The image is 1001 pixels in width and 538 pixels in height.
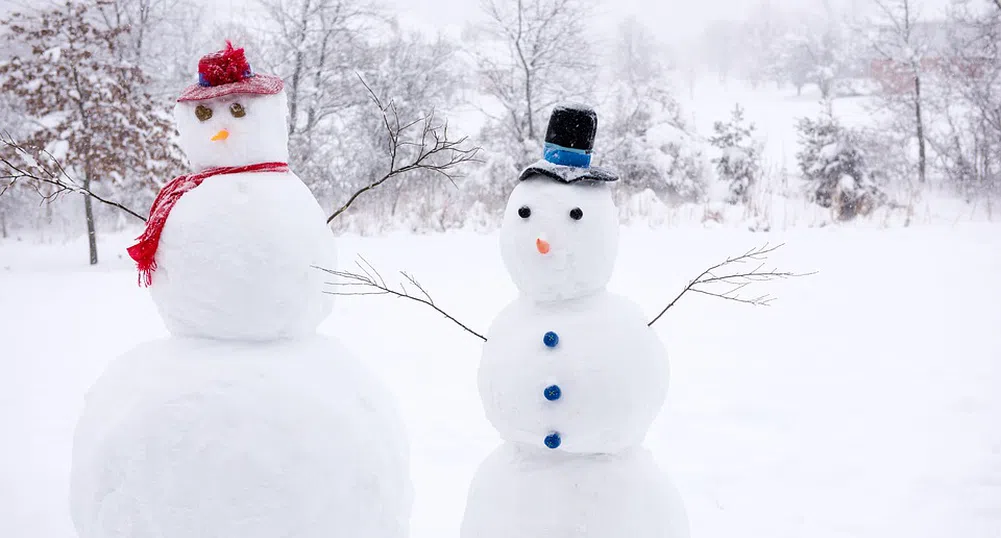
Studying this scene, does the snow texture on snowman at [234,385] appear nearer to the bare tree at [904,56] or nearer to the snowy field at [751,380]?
the snowy field at [751,380]

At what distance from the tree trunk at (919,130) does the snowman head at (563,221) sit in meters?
15.9

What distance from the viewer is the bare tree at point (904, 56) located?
50.9 feet

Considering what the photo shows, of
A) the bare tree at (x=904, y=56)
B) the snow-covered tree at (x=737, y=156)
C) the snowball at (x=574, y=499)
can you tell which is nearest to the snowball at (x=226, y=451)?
the snowball at (x=574, y=499)

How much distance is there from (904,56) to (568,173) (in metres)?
18.4

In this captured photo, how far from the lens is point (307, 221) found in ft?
5.53

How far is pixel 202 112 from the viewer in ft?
5.45

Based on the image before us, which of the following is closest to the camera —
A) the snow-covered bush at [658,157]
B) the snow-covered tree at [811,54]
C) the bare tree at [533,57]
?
the bare tree at [533,57]

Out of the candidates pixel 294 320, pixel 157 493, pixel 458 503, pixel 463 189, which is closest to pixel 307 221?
pixel 294 320

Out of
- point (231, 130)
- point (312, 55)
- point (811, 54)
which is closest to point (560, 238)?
A: point (231, 130)

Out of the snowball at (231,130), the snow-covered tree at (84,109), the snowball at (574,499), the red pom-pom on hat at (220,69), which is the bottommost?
the snowball at (574,499)

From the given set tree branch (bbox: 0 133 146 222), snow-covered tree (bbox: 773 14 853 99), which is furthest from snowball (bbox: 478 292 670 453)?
snow-covered tree (bbox: 773 14 853 99)

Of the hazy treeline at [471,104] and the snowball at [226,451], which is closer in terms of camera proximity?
the snowball at [226,451]

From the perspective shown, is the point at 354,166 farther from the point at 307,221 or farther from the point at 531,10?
the point at 307,221

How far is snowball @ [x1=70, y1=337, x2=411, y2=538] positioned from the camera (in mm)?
1503
